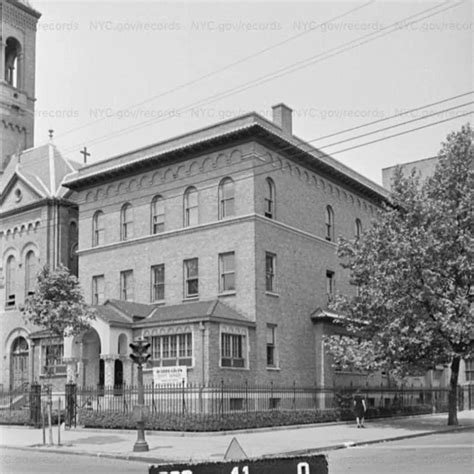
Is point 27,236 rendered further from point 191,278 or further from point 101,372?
point 191,278

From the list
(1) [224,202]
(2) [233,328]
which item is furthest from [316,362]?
(1) [224,202]

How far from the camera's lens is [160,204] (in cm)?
3844

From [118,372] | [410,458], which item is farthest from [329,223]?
[410,458]

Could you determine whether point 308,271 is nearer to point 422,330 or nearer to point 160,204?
point 160,204

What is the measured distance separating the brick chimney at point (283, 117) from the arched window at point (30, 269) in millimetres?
17237

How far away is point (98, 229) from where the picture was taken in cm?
4131

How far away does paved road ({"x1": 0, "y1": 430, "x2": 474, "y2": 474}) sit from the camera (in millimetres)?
15828

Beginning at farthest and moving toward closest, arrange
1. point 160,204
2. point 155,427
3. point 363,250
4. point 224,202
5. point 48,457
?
1. point 160,204
2. point 224,202
3. point 363,250
4. point 155,427
5. point 48,457

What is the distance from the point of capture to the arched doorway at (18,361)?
142ft

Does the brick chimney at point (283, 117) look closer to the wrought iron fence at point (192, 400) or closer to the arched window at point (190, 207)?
the arched window at point (190, 207)

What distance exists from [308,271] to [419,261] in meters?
11.3

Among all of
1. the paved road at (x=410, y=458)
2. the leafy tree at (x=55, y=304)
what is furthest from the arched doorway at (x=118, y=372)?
the paved road at (x=410, y=458)

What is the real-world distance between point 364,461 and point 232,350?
15.7m

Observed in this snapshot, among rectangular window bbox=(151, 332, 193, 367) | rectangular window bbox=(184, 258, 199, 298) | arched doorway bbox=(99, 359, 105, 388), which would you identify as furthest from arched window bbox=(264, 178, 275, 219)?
arched doorway bbox=(99, 359, 105, 388)
